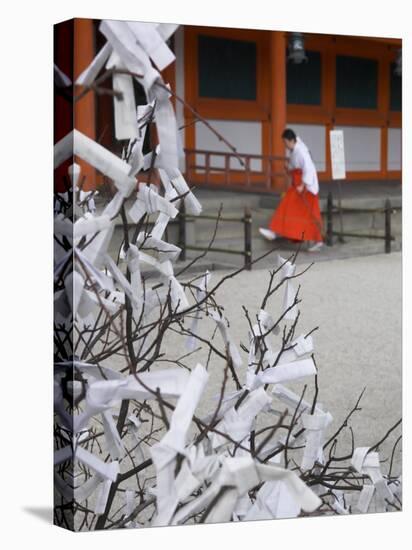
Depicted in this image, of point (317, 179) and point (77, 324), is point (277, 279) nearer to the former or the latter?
point (317, 179)

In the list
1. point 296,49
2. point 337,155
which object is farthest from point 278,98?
point 337,155

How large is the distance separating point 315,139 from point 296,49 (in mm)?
364

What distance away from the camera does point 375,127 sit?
4.50m

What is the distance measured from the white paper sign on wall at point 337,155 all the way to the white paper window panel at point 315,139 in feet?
0.17

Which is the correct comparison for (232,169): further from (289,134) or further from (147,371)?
(147,371)

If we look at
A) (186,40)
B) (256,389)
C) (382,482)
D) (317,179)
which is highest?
(186,40)

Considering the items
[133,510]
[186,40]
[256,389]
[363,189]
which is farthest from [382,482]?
[186,40]

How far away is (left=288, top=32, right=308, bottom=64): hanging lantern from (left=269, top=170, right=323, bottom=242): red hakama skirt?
17.4 inches

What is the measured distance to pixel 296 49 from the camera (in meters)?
4.44

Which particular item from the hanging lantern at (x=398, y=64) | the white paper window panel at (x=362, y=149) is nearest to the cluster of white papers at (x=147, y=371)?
the white paper window panel at (x=362, y=149)

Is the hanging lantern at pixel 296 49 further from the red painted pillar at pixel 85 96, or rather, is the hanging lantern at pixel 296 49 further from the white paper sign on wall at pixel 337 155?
the red painted pillar at pixel 85 96

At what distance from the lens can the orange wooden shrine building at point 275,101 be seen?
13.2 feet

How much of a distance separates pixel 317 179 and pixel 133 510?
127 cm

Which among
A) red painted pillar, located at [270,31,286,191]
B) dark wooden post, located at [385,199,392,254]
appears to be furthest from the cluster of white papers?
dark wooden post, located at [385,199,392,254]
